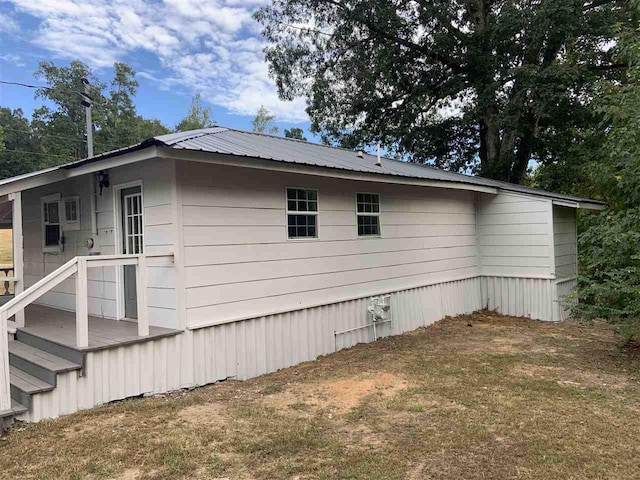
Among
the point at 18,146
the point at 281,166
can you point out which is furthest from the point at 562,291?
the point at 18,146

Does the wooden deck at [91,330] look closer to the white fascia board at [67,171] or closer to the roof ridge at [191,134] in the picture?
the white fascia board at [67,171]

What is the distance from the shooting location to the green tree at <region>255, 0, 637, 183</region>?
14.1 metres

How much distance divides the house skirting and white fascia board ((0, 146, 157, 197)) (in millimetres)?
2102

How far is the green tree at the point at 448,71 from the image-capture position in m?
14.1

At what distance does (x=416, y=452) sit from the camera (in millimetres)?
3623

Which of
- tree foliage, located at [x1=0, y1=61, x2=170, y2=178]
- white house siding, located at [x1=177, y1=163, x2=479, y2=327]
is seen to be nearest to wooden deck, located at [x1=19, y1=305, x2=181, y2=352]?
white house siding, located at [x1=177, y1=163, x2=479, y2=327]

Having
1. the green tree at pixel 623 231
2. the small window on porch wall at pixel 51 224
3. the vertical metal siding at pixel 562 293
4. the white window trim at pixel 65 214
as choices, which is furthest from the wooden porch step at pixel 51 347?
the vertical metal siding at pixel 562 293

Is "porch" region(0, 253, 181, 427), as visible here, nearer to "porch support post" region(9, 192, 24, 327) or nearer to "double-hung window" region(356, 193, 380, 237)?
"porch support post" region(9, 192, 24, 327)

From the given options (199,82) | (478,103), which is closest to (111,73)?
(199,82)

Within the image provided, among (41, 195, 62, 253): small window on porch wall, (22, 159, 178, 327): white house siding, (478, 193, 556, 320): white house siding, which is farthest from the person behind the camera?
(478, 193, 556, 320): white house siding

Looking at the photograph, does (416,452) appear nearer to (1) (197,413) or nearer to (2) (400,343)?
(1) (197,413)

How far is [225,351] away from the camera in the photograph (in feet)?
19.3

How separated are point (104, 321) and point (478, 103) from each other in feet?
45.4

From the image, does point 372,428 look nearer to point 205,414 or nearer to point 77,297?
point 205,414
